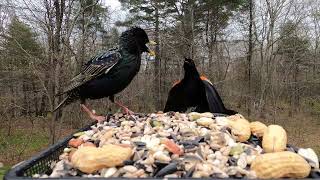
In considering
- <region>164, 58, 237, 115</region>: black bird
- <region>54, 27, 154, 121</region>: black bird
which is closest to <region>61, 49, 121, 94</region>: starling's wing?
<region>54, 27, 154, 121</region>: black bird

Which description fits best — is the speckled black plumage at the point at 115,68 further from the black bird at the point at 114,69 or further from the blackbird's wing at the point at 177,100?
the blackbird's wing at the point at 177,100

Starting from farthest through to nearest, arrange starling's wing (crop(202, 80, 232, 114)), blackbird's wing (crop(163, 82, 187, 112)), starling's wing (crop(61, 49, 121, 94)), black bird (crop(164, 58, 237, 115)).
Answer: blackbird's wing (crop(163, 82, 187, 112)) < black bird (crop(164, 58, 237, 115)) < starling's wing (crop(202, 80, 232, 114)) < starling's wing (crop(61, 49, 121, 94))

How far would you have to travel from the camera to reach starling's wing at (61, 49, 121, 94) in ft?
9.98

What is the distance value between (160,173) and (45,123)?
660 inches

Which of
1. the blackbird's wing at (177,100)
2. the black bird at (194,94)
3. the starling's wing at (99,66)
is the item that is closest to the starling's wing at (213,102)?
the black bird at (194,94)

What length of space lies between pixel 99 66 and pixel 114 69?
0.43ft

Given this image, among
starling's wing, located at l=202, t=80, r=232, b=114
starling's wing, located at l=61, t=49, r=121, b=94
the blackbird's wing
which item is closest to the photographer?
starling's wing, located at l=61, t=49, r=121, b=94

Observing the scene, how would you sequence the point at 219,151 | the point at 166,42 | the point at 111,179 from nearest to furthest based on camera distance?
the point at 111,179, the point at 219,151, the point at 166,42

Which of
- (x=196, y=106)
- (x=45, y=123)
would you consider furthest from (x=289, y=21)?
(x=196, y=106)

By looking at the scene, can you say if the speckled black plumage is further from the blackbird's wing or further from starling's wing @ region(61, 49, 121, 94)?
the blackbird's wing

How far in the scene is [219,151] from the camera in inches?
70.4

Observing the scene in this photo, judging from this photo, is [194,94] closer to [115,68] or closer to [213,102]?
[213,102]

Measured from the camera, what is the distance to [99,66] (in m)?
3.09

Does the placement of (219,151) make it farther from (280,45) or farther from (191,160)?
(280,45)
